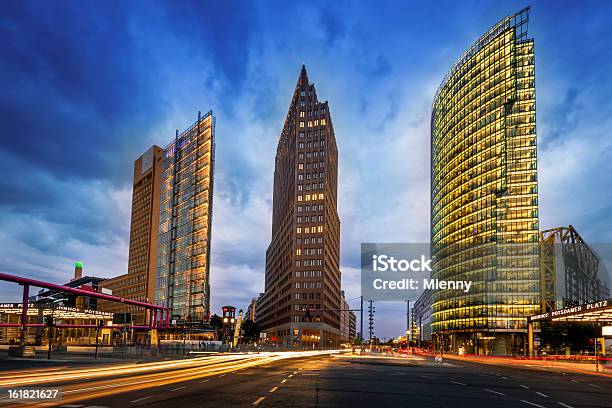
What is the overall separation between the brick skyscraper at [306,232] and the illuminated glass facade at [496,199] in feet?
116

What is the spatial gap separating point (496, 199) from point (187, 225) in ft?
309

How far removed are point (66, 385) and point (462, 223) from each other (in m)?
133

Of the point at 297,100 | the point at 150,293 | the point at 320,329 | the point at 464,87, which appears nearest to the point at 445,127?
the point at 464,87

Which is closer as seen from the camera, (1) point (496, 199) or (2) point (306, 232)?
(1) point (496, 199)

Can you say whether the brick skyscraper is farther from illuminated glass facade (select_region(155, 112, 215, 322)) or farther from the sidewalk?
the sidewalk

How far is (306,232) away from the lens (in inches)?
5891

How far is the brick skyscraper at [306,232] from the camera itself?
146 meters

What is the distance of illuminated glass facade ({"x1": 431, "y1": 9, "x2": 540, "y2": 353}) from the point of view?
128 meters

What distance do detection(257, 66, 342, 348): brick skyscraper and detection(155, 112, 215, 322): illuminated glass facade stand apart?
24694 mm

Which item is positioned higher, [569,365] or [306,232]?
[306,232]

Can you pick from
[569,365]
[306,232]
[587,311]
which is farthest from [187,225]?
[587,311]

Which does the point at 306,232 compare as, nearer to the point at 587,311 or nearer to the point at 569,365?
the point at 569,365

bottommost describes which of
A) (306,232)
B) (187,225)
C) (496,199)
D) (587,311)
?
(587,311)

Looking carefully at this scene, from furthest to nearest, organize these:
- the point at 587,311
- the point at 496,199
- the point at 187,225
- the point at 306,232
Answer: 1. the point at 187,225
2. the point at 306,232
3. the point at 496,199
4. the point at 587,311
